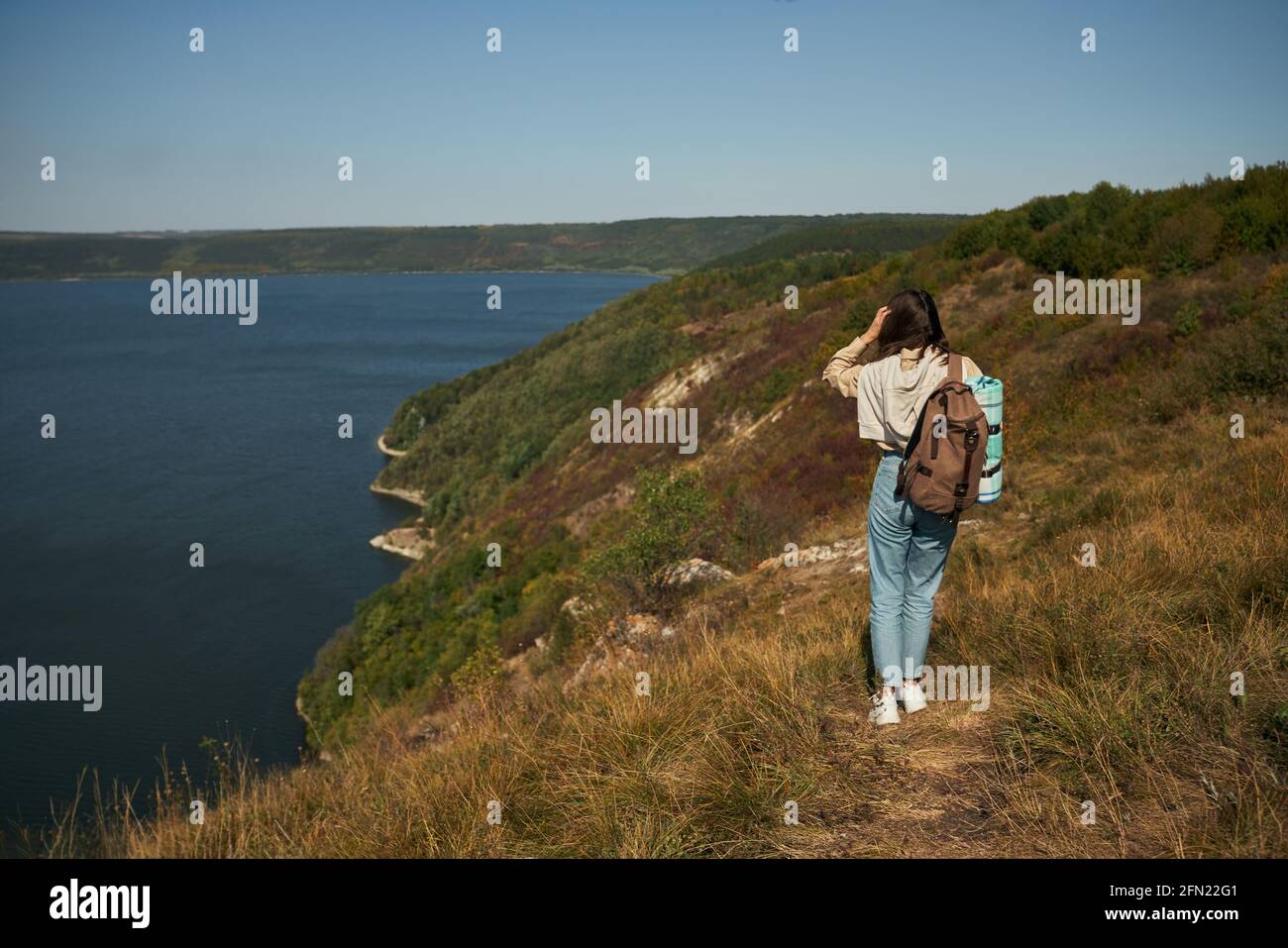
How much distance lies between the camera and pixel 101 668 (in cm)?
3725

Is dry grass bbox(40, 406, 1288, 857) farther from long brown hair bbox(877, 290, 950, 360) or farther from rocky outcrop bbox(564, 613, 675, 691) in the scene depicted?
rocky outcrop bbox(564, 613, 675, 691)

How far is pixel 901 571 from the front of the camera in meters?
3.91

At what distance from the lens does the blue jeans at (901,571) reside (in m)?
3.74

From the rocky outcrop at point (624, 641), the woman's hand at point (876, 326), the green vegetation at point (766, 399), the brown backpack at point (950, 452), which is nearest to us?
the brown backpack at point (950, 452)

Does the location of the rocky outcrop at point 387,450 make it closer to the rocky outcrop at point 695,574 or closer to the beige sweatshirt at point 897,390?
the rocky outcrop at point 695,574

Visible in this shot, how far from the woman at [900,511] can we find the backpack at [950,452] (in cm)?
19

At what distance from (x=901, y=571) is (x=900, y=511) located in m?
0.36

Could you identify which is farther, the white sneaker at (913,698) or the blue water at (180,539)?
the blue water at (180,539)

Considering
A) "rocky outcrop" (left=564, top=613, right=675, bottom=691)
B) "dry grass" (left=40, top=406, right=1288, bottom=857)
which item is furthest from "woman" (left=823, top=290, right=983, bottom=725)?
"rocky outcrop" (left=564, top=613, right=675, bottom=691)

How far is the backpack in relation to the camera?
11.2 feet

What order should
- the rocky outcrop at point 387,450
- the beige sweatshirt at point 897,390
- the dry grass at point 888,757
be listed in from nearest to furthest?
the dry grass at point 888,757, the beige sweatshirt at point 897,390, the rocky outcrop at point 387,450

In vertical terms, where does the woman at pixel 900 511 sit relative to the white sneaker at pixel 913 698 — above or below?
above

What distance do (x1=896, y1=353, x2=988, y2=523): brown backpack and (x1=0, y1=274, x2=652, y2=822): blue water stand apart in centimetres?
696

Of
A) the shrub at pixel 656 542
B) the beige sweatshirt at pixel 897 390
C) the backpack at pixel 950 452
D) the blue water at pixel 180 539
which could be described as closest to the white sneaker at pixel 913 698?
the backpack at pixel 950 452
